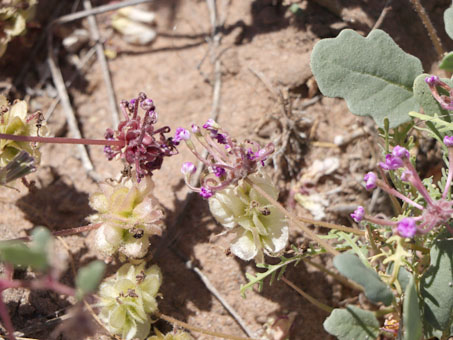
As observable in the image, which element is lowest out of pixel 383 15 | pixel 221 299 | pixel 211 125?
pixel 221 299

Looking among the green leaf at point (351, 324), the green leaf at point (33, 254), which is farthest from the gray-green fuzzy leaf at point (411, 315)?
the green leaf at point (33, 254)

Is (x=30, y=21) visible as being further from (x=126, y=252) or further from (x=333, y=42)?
(x=333, y=42)

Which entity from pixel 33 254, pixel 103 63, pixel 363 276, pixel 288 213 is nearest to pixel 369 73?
pixel 288 213

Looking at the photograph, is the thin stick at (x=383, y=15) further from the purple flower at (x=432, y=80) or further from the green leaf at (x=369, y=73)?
the purple flower at (x=432, y=80)

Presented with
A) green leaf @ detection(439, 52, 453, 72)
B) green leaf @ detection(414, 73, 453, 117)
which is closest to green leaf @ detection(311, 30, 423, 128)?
green leaf @ detection(414, 73, 453, 117)

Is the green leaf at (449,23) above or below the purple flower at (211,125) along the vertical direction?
above

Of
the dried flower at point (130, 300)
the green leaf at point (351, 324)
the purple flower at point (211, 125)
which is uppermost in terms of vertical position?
the purple flower at point (211, 125)

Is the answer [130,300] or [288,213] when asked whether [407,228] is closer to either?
[288,213]

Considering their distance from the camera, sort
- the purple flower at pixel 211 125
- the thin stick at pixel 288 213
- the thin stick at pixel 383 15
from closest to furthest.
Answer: the thin stick at pixel 288 213 → the purple flower at pixel 211 125 → the thin stick at pixel 383 15
